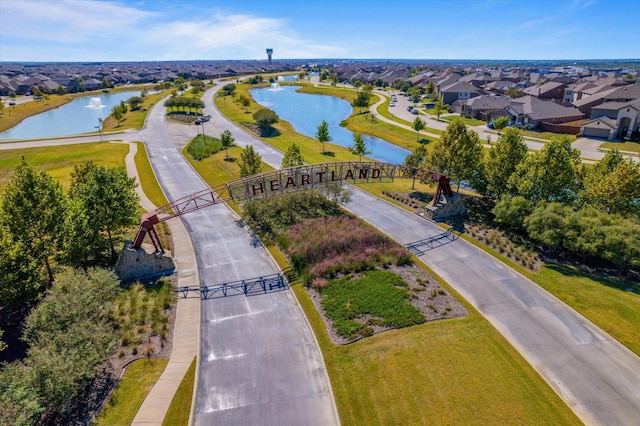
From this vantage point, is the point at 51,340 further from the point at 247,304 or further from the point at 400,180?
the point at 400,180

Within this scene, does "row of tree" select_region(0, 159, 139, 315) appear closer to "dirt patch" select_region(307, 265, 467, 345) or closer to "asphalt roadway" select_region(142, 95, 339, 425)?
"asphalt roadway" select_region(142, 95, 339, 425)

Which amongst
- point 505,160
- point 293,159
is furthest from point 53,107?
point 505,160

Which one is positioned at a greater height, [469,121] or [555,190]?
[469,121]

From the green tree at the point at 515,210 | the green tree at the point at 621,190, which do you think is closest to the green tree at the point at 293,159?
the green tree at the point at 515,210

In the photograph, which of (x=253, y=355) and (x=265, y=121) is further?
(x=265, y=121)

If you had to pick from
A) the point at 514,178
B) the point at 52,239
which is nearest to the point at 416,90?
the point at 514,178

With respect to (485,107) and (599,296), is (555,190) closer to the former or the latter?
(599,296)
